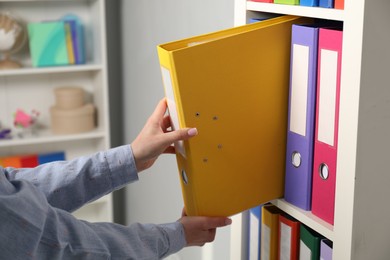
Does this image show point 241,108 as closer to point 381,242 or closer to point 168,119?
point 168,119

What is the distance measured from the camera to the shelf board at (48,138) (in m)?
2.62

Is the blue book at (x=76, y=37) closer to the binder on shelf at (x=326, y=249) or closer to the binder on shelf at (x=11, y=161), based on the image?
the binder on shelf at (x=11, y=161)

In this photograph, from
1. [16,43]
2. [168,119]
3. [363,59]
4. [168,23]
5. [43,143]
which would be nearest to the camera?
[363,59]

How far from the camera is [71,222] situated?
1021 mm

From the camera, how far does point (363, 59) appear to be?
0.87 m

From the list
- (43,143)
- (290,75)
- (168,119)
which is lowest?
(43,143)

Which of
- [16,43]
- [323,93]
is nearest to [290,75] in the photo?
[323,93]

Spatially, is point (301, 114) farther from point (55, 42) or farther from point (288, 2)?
point (55, 42)

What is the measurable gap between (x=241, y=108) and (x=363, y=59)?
284mm

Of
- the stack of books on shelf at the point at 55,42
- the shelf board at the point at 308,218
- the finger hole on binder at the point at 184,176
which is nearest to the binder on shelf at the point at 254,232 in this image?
the shelf board at the point at 308,218

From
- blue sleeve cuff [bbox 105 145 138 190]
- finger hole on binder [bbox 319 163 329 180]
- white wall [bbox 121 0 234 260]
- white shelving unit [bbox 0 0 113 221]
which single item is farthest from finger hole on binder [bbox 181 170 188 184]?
white shelving unit [bbox 0 0 113 221]

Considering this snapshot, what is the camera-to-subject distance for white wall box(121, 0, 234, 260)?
183 centimetres

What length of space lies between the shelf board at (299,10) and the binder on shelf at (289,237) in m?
0.41

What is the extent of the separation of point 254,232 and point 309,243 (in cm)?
23
